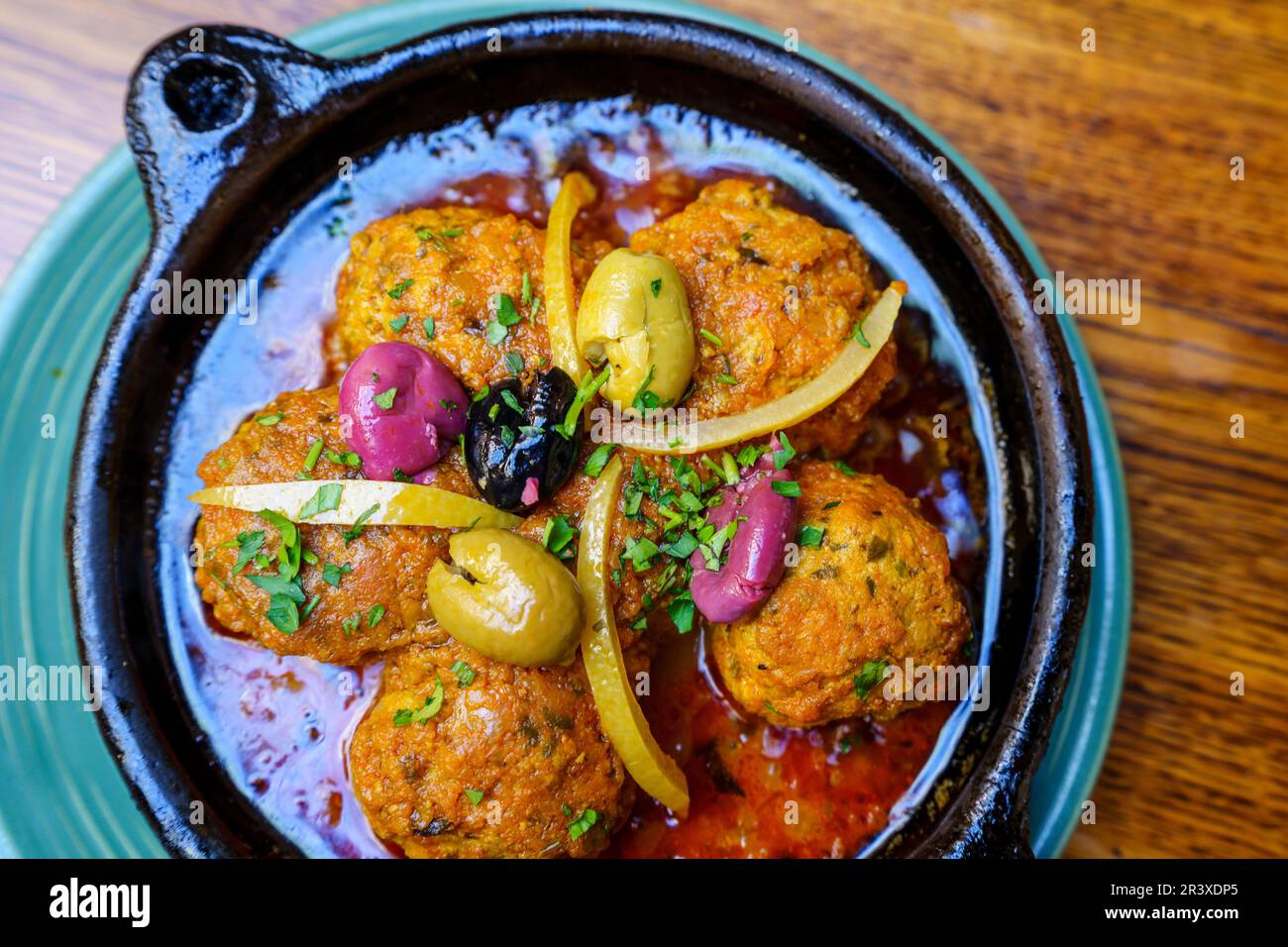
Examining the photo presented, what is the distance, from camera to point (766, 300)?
181cm

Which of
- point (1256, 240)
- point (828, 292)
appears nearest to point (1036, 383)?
point (828, 292)

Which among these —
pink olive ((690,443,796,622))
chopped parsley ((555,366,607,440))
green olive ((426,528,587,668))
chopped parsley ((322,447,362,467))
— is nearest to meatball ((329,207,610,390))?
chopped parsley ((555,366,607,440))

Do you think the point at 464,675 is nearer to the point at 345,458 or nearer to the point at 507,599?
the point at 507,599

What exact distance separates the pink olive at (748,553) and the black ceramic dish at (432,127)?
0.56 m

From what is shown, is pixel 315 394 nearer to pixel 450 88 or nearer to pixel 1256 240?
pixel 450 88

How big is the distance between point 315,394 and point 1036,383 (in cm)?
146

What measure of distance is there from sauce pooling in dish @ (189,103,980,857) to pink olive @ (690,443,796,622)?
12.8 inches

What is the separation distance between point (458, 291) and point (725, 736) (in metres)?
1.09

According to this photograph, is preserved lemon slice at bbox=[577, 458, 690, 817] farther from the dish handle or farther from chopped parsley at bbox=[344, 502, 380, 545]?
the dish handle

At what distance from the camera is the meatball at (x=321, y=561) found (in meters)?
1.74

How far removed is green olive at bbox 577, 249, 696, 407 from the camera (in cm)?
170

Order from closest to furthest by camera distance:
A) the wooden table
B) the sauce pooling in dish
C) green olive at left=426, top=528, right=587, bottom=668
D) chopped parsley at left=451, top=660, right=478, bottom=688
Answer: green olive at left=426, top=528, right=587, bottom=668
chopped parsley at left=451, top=660, right=478, bottom=688
the sauce pooling in dish
the wooden table

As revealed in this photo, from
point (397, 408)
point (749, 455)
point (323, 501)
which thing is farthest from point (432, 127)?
point (749, 455)
